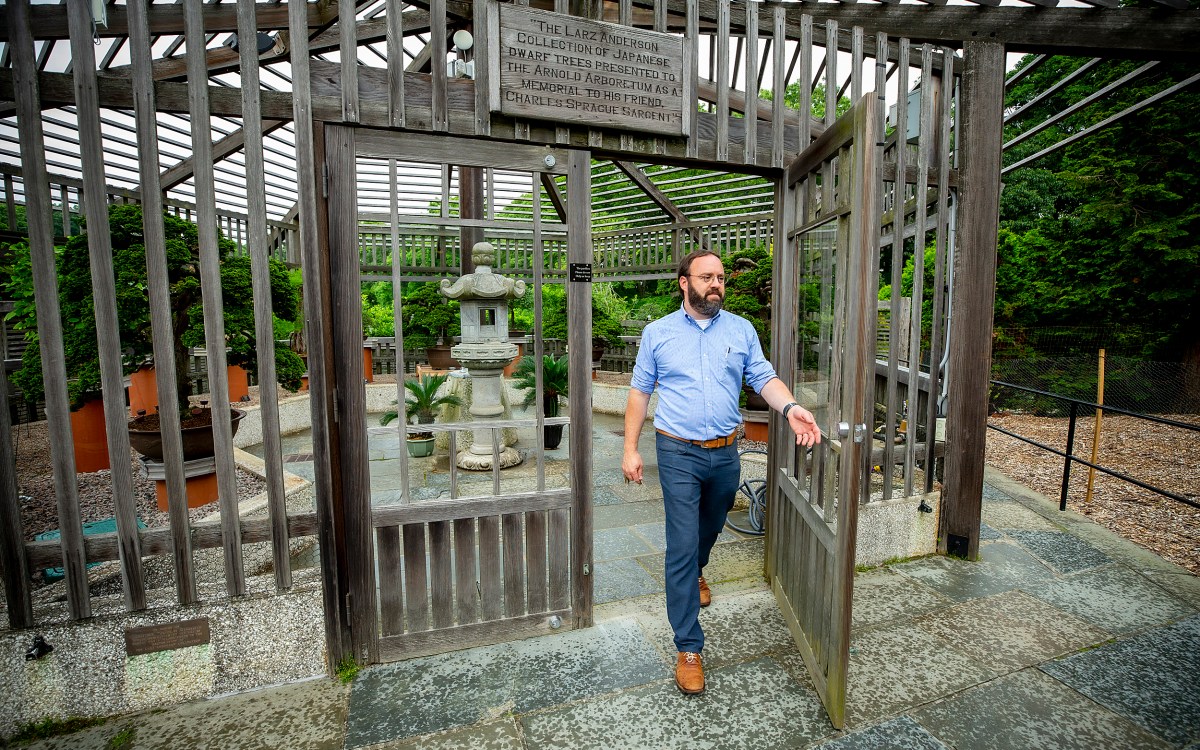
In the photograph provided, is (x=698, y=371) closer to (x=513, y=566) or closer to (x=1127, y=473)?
(x=513, y=566)

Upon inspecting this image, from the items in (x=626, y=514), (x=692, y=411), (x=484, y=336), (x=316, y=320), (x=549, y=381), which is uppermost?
(x=316, y=320)

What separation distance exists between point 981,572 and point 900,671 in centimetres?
146

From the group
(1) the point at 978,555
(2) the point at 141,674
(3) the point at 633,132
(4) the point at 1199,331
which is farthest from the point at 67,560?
(4) the point at 1199,331

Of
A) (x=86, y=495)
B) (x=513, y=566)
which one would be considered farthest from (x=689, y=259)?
(x=86, y=495)

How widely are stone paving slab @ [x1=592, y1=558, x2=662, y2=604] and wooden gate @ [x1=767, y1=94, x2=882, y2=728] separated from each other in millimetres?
749

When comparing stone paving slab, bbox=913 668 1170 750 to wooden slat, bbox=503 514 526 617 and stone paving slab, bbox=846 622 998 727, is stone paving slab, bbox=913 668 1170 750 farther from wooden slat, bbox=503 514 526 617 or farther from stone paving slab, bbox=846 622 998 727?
wooden slat, bbox=503 514 526 617

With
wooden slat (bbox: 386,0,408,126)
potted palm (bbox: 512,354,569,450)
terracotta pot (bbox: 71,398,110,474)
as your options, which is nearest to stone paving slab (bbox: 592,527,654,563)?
potted palm (bbox: 512,354,569,450)

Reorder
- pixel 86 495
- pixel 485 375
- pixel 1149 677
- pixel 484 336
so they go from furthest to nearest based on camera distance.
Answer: pixel 485 375
pixel 484 336
pixel 86 495
pixel 1149 677

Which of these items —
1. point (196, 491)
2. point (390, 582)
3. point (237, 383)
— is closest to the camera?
point (390, 582)

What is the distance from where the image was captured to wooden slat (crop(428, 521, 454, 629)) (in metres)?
2.76

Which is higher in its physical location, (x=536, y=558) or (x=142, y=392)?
(x=142, y=392)

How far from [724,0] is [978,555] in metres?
3.79

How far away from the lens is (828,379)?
8.73 feet

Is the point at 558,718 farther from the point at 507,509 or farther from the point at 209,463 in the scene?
the point at 209,463
